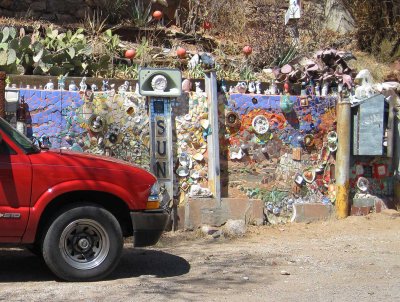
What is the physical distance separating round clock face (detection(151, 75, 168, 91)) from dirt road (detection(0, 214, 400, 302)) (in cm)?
235

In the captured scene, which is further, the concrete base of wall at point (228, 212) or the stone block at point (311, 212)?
the stone block at point (311, 212)

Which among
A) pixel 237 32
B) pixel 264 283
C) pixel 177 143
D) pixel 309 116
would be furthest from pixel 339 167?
pixel 237 32

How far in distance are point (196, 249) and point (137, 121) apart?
7.75 feet

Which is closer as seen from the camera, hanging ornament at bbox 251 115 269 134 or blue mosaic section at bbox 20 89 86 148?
blue mosaic section at bbox 20 89 86 148

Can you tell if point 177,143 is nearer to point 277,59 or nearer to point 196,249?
point 196,249

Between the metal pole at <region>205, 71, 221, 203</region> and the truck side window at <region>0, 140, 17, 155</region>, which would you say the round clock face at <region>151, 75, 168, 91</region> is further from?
the truck side window at <region>0, 140, 17, 155</region>

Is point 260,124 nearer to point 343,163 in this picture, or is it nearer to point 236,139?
point 236,139

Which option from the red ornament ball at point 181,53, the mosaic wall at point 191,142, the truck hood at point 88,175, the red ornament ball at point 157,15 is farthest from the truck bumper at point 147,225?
the red ornament ball at point 157,15

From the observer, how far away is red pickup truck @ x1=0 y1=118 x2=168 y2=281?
6.32 meters

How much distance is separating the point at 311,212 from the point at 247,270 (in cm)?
345

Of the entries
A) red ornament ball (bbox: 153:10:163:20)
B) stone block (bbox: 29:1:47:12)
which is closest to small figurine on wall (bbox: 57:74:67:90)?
red ornament ball (bbox: 153:10:163:20)

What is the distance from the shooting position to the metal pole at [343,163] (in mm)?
10547

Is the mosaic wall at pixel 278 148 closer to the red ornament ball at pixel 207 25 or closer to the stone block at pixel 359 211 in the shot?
the stone block at pixel 359 211

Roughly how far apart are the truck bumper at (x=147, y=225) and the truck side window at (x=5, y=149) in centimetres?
143
